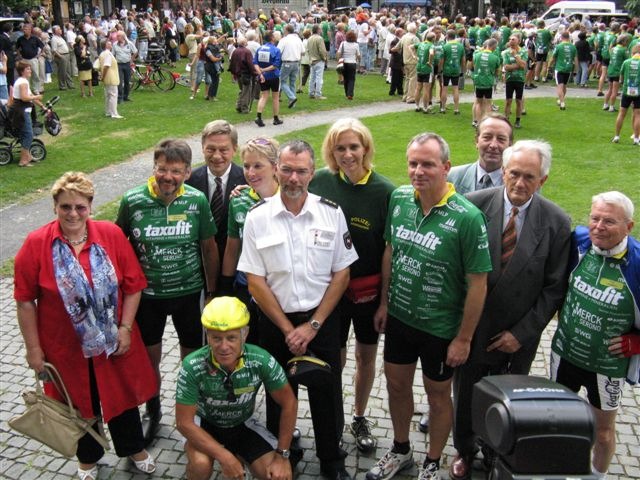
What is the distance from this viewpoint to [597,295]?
3.52 m

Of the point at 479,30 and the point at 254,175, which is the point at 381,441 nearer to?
the point at 254,175

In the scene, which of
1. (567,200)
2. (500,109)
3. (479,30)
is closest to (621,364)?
(567,200)

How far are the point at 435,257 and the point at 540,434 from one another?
1478mm

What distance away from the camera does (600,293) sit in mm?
3508

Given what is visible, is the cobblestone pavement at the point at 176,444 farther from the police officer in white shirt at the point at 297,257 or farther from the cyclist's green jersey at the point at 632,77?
the cyclist's green jersey at the point at 632,77

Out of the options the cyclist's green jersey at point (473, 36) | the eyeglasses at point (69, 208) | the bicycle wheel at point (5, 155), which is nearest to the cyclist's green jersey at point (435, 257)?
the eyeglasses at point (69, 208)

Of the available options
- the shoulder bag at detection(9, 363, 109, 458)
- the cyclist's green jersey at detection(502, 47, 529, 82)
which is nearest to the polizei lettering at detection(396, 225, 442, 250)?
the shoulder bag at detection(9, 363, 109, 458)

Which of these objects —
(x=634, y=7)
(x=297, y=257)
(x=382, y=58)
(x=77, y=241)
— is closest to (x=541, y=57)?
(x=382, y=58)

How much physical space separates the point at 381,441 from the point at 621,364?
1.70 meters

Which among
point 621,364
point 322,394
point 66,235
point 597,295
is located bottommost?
point 322,394

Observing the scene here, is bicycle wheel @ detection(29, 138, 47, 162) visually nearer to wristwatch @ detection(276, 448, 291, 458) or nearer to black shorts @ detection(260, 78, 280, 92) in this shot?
black shorts @ detection(260, 78, 280, 92)

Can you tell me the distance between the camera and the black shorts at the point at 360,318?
13.5 ft

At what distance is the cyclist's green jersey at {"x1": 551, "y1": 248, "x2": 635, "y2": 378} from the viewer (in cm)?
348

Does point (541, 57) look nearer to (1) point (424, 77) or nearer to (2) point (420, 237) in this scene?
(1) point (424, 77)
